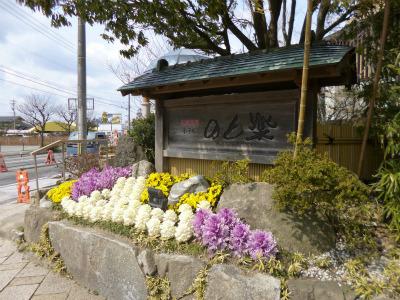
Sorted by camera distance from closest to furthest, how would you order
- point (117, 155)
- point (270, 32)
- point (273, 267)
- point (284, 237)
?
point (273, 267) → point (284, 237) → point (270, 32) → point (117, 155)

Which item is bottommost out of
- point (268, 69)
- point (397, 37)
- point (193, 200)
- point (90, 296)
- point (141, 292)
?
point (90, 296)

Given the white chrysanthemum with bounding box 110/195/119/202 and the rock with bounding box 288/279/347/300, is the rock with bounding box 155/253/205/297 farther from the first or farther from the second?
the white chrysanthemum with bounding box 110/195/119/202

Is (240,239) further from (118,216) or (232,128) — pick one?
(232,128)

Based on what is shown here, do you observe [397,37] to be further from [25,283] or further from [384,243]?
[25,283]

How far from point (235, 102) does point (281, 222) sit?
2.25 m

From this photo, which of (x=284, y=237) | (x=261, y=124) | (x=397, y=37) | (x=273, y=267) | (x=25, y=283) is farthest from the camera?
(x=261, y=124)

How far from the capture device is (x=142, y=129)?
27.0 feet

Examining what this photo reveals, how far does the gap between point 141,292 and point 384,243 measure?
2932mm

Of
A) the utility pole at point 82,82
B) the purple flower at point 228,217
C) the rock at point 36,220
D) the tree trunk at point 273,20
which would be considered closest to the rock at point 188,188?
the purple flower at point 228,217

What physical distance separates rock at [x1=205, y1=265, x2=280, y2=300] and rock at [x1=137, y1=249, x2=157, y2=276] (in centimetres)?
76

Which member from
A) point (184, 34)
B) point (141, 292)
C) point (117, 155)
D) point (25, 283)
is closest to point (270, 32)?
point (184, 34)

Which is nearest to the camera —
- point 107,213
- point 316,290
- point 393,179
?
point 316,290

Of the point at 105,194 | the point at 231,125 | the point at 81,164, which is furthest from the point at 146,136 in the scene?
the point at 231,125

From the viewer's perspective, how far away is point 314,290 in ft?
9.73
